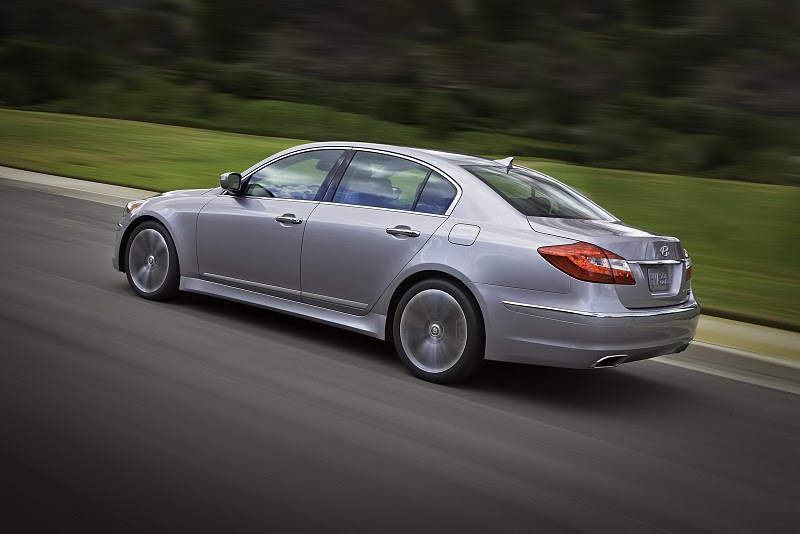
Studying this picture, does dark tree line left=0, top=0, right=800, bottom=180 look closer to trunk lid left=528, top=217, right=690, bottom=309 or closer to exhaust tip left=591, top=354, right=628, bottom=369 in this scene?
trunk lid left=528, top=217, right=690, bottom=309

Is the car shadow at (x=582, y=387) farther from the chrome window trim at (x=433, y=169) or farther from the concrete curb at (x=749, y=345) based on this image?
the chrome window trim at (x=433, y=169)

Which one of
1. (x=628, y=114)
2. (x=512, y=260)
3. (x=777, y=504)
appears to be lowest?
(x=777, y=504)

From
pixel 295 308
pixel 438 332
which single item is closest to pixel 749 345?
pixel 438 332

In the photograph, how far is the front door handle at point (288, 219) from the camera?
691 centimetres

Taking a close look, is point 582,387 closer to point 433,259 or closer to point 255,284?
point 433,259

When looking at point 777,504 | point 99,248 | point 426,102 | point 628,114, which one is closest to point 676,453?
point 777,504

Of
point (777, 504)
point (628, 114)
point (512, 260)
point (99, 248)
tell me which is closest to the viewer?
point (777, 504)

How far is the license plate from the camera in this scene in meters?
6.01

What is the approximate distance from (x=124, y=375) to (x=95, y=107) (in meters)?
30.6

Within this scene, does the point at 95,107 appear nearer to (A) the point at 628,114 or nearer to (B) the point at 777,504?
(A) the point at 628,114

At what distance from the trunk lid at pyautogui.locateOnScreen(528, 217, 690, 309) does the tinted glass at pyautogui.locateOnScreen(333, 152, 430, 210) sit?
36.9 inches

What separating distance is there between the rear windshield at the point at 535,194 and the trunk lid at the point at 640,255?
6.4 inches

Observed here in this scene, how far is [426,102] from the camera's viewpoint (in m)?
33.6

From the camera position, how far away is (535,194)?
6.63m
